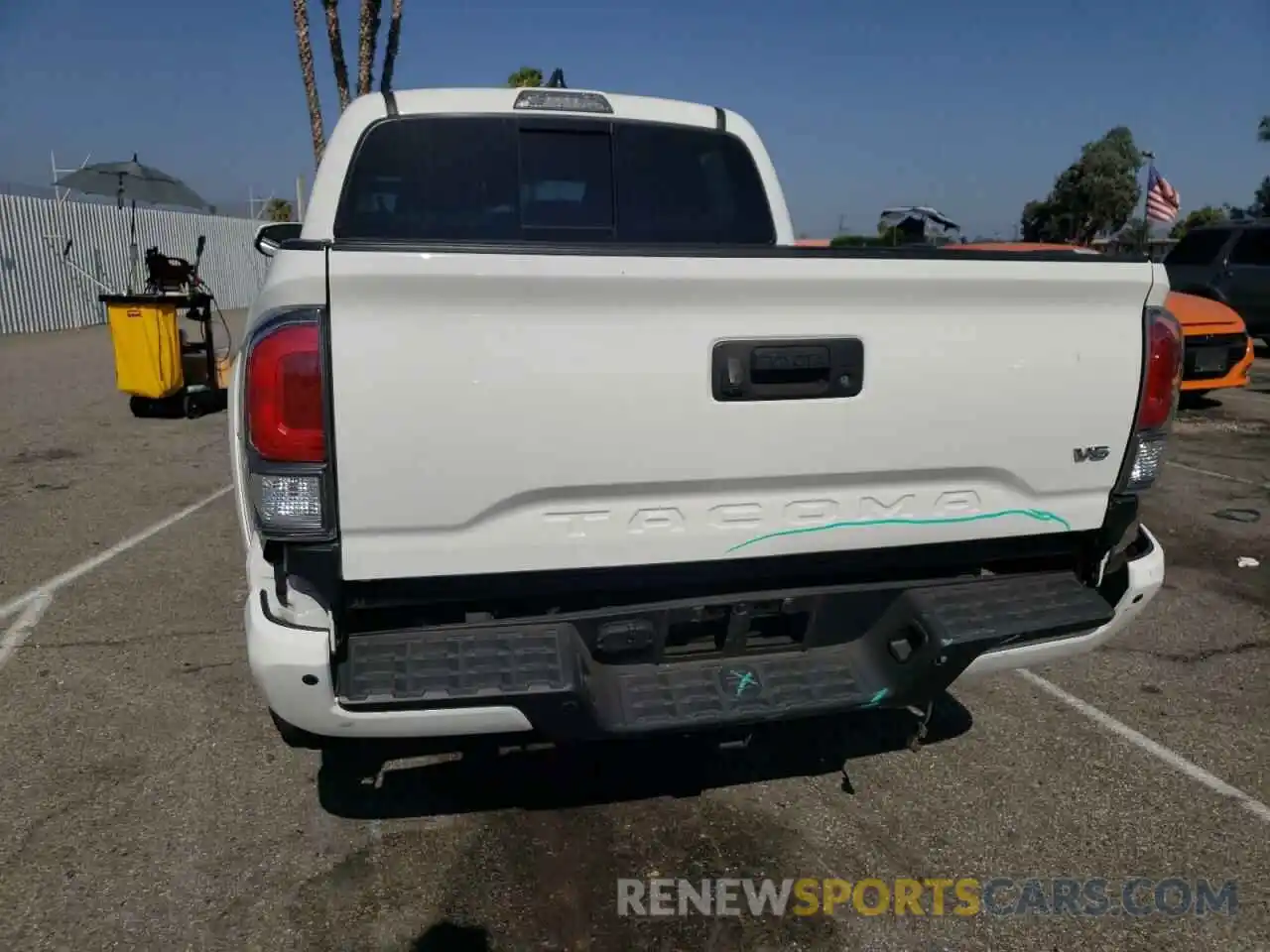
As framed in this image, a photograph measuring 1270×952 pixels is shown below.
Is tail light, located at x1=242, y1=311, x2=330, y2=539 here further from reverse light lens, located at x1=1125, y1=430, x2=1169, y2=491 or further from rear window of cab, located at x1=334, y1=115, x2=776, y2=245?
reverse light lens, located at x1=1125, y1=430, x2=1169, y2=491

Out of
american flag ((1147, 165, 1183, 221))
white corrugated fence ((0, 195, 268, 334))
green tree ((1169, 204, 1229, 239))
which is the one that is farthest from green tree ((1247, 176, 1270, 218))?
white corrugated fence ((0, 195, 268, 334))

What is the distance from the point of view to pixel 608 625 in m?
2.36

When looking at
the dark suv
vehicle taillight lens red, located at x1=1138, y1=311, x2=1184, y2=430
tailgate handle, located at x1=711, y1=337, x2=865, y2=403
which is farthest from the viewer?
the dark suv

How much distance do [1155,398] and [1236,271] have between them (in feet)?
44.0

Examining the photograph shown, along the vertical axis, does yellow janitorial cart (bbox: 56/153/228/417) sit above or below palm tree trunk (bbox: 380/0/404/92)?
below

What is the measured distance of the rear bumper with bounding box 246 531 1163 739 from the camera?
2.14 metres

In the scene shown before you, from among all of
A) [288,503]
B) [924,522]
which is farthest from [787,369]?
[288,503]

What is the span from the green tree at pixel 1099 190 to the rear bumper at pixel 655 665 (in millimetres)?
47039

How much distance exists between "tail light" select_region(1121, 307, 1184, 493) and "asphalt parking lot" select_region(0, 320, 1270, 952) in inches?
45.5

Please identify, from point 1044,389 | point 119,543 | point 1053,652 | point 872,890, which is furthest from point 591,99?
point 119,543

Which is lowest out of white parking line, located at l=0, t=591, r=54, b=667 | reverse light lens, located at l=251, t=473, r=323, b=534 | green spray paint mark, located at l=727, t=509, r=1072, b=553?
white parking line, located at l=0, t=591, r=54, b=667

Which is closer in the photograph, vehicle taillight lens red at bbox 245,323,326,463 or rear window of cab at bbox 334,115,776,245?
vehicle taillight lens red at bbox 245,323,326,463

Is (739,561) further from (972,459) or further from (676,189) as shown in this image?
(676,189)

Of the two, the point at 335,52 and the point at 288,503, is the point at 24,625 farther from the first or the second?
the point at 335,52
